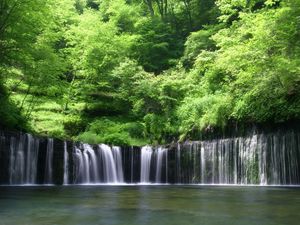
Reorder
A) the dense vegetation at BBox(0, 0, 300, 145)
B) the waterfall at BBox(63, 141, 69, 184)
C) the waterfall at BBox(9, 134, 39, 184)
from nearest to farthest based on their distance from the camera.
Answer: the dense vegetation at BBox(0, 0, 300, 145)
the waterfall at BBox(9, 134, 39, 184)
the waterfall at BBox(63, 141, 69, 184)

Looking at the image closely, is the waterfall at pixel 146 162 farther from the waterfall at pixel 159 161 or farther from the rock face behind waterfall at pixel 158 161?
the waterfall at pixel 159 161

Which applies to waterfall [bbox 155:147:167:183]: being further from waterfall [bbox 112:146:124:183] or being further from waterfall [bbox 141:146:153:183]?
waterfall [bbox 112:146:124:183]

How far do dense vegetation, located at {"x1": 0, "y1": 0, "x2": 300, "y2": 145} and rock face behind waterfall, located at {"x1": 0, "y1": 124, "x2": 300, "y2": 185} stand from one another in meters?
1.24

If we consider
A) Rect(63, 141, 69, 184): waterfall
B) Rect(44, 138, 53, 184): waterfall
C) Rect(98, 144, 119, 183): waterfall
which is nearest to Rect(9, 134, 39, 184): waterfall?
Rect(44, 138, 53, 184): waterfall

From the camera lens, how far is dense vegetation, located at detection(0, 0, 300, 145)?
19.4m

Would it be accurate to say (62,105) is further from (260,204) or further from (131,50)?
(260,204)

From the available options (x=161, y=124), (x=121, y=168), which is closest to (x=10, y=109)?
(x=121, y=168)

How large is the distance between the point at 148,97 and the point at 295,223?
2270cm

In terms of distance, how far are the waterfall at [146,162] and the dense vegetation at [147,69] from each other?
2011mm

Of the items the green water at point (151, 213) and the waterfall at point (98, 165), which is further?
the waterfall at point (98, 165)

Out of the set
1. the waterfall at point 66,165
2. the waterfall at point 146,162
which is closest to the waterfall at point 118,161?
the waterfall at point 146,162

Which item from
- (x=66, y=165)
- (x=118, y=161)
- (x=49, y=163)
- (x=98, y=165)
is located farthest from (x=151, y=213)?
(x=118, y=161)

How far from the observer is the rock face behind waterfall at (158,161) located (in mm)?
19906

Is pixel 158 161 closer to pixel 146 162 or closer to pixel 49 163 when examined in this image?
pixel 146 162
